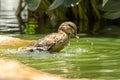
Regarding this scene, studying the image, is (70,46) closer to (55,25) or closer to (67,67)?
(67,67)

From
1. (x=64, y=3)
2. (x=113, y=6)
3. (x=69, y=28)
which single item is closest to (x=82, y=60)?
(x=69, y=28)

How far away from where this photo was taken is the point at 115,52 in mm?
6918

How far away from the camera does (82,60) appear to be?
6.21 m

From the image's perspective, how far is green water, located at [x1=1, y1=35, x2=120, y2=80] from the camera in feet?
16.9

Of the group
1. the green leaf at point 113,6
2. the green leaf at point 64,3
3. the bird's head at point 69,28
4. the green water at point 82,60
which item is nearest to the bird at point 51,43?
the green water at point 82,60

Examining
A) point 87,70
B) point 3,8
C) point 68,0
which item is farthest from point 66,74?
point 3,8

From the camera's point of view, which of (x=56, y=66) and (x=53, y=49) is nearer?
(x=56, y=66)

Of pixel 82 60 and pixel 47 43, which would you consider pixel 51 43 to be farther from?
pixel 82 60

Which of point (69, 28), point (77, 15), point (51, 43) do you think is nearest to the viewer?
point (51, 43)

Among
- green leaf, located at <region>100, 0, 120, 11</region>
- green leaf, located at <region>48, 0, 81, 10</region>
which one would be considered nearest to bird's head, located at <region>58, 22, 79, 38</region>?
green leaf, located at <region>48, 0, 81, 10</region>

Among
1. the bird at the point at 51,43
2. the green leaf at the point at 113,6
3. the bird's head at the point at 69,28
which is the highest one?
the green leaf at the point at 113,6

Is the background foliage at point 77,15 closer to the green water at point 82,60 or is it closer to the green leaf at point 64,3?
the green leaf at point 64,3

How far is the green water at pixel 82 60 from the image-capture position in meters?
5.14

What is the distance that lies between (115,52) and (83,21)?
21.2 ft
